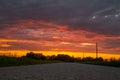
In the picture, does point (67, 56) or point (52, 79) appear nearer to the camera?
point (52, 79)

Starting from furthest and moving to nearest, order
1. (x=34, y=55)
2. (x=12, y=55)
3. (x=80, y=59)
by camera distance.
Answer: (x=80, y=59) < (x=34, y=55) < (x=12, y=55)

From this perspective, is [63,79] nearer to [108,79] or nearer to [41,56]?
[108,79]

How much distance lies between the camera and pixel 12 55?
38.7 meters

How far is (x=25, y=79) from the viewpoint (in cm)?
1152

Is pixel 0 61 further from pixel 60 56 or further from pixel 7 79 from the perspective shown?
pixel 60 56

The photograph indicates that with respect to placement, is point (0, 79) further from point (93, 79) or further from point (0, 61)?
point (0, 61)

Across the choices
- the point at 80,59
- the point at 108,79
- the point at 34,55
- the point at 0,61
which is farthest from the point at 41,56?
the point at 108,79

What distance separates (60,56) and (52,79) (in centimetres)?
8668

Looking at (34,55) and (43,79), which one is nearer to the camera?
(43,79)

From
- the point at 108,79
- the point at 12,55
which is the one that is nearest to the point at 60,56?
the point at 12,55

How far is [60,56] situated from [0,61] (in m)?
70.2

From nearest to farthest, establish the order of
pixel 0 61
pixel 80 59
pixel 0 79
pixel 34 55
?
pixel 0 79, pixel 0 61, pixel 34 55, pixel 80 59

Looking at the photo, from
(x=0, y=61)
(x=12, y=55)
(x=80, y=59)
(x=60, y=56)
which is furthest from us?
(x=60, y=56)

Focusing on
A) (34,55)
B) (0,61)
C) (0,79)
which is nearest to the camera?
(0,79)
